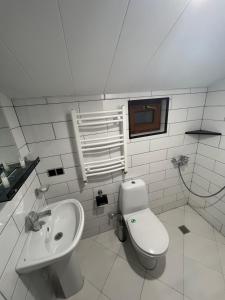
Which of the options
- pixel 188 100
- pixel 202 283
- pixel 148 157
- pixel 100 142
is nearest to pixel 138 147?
pixel 148 157

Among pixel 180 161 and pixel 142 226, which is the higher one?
pixel 180 161

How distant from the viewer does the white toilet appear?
3.88ft

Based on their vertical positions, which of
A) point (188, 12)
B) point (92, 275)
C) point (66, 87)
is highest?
point (188, 12)

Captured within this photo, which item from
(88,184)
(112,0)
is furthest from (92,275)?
(112,0)

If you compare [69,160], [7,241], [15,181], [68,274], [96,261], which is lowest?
[96,261]

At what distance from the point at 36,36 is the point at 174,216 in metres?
2.42

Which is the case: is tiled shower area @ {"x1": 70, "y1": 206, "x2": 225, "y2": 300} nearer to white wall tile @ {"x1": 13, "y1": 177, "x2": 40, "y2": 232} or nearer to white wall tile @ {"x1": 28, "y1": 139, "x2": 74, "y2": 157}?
white wall tile @ {"x1": 13, "y1": 177, "x2": 40, "y2": 232}

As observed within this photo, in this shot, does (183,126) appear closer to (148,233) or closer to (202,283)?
(148,233)

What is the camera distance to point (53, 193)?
4.61 feet

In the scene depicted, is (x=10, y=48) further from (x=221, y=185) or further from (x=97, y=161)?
(x=221, y=185)

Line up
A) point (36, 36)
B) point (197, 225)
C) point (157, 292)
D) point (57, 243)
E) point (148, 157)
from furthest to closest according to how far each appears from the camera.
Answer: point (197, 225), point (148, 157), point (157, 292), point (57, 243), point (36, 36)

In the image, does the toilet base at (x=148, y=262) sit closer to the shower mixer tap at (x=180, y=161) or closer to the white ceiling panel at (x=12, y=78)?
the shower mixer tap at (x=180, y=161)

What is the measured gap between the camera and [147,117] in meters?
1.52

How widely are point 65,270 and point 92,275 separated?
0.47 metres
